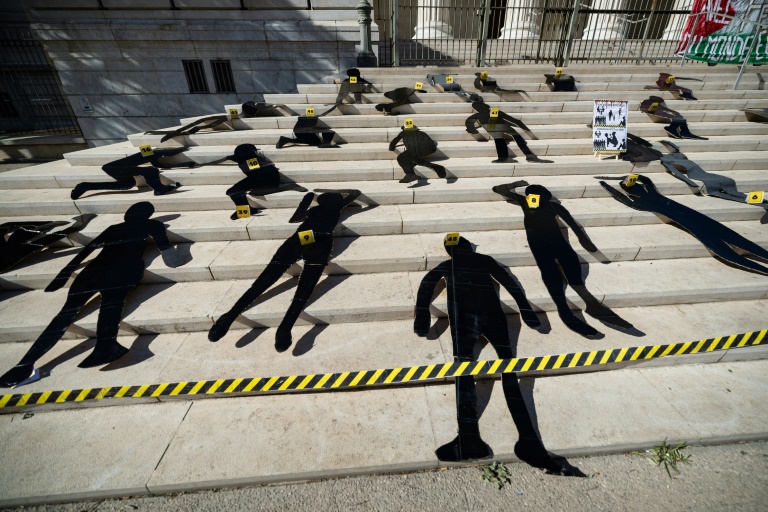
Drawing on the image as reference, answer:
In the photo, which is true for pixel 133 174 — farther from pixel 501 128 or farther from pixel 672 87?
pixel 672 87

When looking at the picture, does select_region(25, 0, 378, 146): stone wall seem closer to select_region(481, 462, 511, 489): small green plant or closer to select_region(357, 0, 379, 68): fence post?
select_region(357, 0, 379, 68): fence post

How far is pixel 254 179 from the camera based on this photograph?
15.7 feet

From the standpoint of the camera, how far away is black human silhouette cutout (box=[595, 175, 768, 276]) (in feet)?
12.4

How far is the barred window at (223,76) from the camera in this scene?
30.3ft

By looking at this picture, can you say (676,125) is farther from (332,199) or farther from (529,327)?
(332,199)

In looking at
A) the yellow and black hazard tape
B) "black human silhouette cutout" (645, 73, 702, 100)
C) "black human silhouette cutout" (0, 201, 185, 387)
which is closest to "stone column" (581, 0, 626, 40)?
"black human silhouette cutout" (645, 73, 702, 100)

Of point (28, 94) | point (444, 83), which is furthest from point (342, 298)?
point (28, 94)

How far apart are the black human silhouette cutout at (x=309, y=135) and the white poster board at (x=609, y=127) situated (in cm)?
468

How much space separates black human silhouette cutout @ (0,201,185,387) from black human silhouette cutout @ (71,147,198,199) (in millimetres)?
513

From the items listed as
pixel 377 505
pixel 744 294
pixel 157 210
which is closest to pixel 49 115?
pixel 157 210

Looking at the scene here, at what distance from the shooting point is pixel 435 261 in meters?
3.80

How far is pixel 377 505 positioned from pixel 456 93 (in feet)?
24.8

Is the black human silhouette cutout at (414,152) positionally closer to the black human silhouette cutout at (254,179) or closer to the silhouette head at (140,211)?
the black human silhouette cutout at (254,179)

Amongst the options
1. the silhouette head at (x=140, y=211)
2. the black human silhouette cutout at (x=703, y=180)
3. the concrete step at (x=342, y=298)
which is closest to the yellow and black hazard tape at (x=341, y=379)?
the concrete step at (x=342, y=298)
